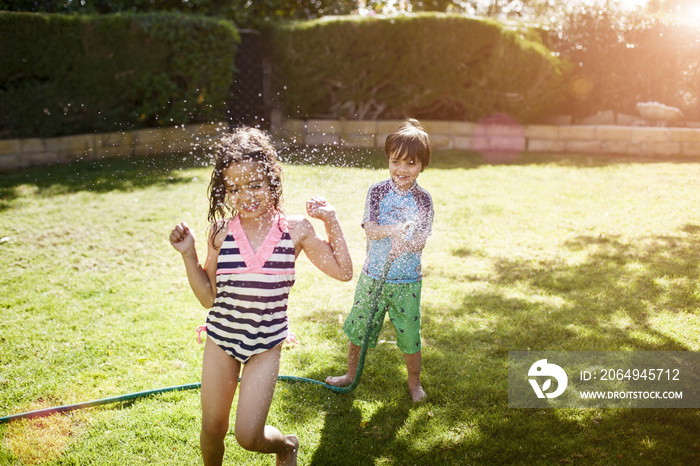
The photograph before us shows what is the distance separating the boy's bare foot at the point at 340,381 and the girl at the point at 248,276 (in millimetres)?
798

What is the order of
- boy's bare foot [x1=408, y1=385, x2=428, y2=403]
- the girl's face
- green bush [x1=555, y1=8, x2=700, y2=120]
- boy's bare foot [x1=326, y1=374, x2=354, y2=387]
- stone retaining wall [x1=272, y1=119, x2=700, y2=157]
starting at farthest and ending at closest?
1. green bush [x1=555, y1=8, x2=700, y2=120]
2. stone retaining wall [x1=272, y1=119, x2=700, y2=157]
3. boy's bare foot [x1=326, y1=374, x2=354, y2=387]
4. boy's bare foot [x1=408, y1=385, x2=428, y2=403]
5. the girl's face

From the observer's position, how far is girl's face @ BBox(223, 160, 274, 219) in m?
2.10

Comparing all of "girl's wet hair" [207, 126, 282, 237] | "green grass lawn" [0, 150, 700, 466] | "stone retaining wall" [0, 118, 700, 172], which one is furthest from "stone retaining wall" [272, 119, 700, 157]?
"girl's wet hair" [207, 126, 282, 237]

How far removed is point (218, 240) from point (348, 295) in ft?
7.09

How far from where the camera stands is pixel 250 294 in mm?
2086

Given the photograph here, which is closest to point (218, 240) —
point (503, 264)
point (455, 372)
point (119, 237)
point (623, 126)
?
point (455, 372)

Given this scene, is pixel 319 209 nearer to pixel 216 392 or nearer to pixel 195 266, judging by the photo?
pixel 195 266

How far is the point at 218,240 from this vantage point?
7.18 feet

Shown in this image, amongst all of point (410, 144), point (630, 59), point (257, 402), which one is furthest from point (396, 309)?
point (630, 59)

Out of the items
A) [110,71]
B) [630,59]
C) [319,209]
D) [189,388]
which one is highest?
[630,59]

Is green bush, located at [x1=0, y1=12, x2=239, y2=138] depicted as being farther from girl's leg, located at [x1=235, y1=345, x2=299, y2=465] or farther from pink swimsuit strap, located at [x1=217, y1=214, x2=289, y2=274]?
girl's leg, located at [x1=235, y1=345, x2=299, y2=465]

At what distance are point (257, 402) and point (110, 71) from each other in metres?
8.23

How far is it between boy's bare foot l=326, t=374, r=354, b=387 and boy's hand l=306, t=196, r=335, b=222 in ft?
3.95

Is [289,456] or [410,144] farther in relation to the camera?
[410,144]
